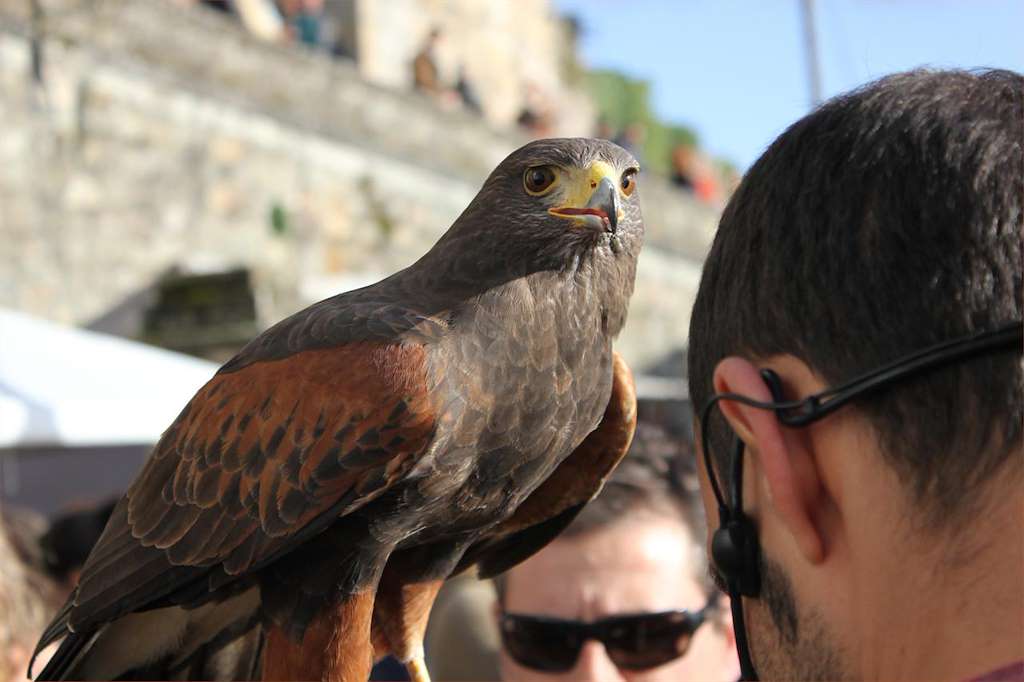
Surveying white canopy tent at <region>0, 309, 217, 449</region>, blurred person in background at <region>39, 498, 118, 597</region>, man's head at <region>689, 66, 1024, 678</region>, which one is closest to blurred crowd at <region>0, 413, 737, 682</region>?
blurred person in background at <region>39, 498, 118, 597</region>

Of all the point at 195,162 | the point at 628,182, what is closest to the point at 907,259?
the point at 628,182

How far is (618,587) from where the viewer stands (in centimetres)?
307

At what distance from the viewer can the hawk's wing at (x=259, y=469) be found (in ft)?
5.99

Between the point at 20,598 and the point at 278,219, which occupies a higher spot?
the point at 278,219

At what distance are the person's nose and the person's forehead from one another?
75 millimetres

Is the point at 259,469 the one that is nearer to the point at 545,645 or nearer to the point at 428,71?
the point at 545,645

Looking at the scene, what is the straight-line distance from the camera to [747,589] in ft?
4.62

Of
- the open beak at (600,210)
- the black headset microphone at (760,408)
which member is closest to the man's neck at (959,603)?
the black headset microphone at (760,408)

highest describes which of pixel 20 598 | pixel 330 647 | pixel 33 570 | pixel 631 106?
pixel 631 106

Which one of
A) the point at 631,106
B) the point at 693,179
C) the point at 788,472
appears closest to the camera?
the point at 788,472

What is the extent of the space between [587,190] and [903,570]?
105cm

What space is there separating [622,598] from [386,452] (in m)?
1.41

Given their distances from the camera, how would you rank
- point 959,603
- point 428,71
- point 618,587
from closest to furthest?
point 959,603 < point 618,587 < point 428,71

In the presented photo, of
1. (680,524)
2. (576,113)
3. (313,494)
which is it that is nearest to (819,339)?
(313,494)
